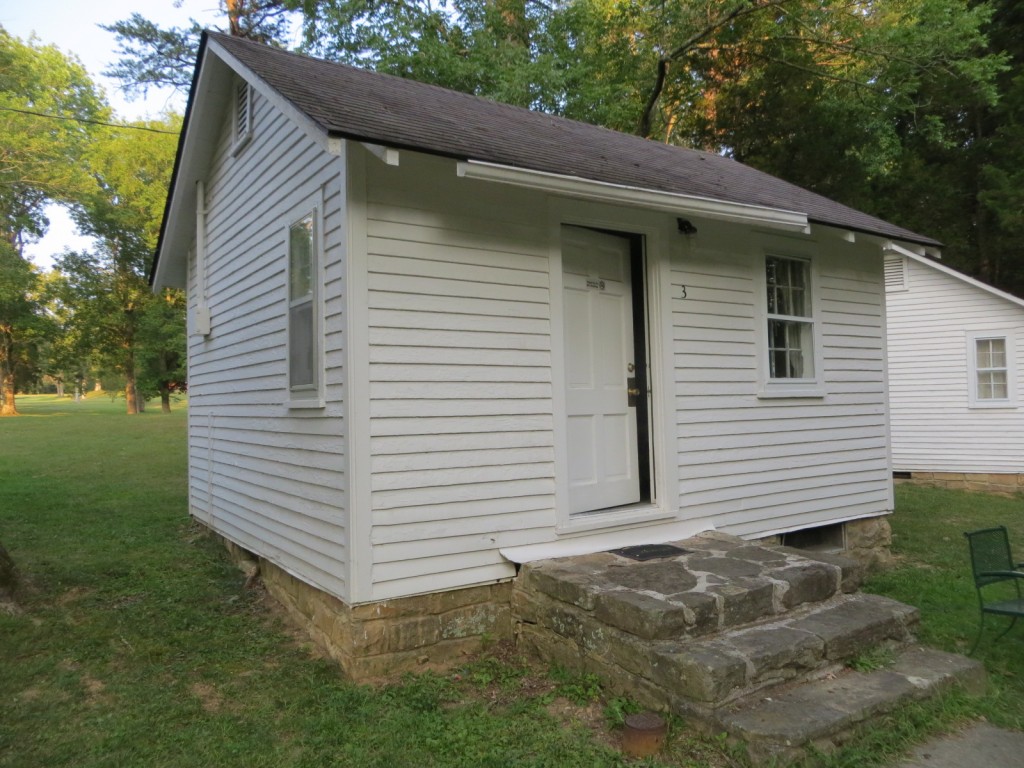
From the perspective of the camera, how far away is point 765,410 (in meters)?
6.34

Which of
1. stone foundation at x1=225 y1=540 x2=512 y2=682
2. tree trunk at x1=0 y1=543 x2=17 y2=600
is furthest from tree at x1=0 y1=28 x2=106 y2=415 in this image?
stone foundation at x1=225 y1=540 x2=512 y2=682

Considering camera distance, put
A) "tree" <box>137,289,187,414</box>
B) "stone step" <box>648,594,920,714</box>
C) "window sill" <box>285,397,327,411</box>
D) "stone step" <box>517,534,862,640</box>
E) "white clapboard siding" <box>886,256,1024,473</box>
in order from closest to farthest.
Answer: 1. "stone step" <box>648,594,920,714</box>
2. "stone step" <box>517,534,862,640</box>
3. "window sill" <box>285,397,327,411</box>
4. "white clapboard siding" <box>886,256,1024,473</box>
5. "tree" <box>137,289,187,414</box>

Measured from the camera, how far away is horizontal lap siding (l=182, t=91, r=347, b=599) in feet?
14.5

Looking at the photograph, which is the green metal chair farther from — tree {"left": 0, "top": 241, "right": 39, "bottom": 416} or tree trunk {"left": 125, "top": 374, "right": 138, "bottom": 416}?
tree trunk {"left": 125, "top": 374, "right": 138, "bottom": 416}

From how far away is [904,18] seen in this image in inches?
590

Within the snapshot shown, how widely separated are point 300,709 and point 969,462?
45.6 ft

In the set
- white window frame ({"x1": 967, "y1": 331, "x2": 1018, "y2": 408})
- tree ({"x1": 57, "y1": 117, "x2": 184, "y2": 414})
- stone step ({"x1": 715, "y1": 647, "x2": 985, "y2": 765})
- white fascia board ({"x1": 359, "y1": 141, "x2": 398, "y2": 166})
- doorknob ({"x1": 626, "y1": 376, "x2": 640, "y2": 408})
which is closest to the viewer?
stone step ({"x1": 715, "y1": 647, "x2": 985, "y2": 765})

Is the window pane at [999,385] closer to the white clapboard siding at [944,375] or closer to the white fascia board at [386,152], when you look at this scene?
the white clapboard siding at [944,375]

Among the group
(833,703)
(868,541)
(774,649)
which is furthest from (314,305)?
(868,541)

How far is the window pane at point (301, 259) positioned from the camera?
4.84m

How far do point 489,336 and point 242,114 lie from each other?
3438 mm

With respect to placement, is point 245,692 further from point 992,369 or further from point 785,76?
point 785,76

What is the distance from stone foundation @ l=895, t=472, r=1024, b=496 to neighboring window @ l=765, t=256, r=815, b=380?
353 inches

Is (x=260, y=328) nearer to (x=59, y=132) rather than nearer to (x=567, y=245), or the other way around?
(x=567, y=245)
